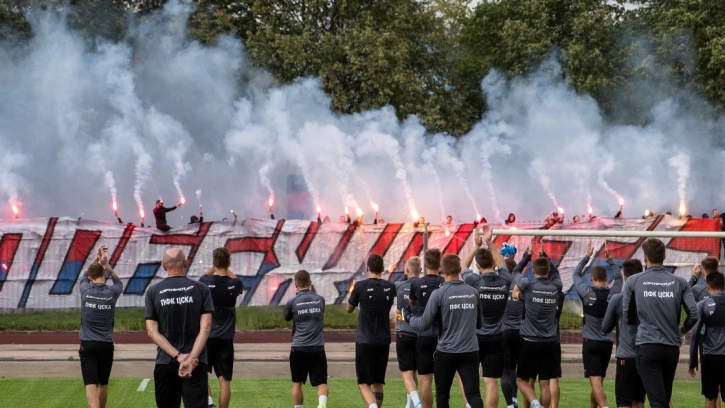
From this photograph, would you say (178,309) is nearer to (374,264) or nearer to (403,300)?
(374,264)

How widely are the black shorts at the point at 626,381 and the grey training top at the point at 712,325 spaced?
2.44 feet

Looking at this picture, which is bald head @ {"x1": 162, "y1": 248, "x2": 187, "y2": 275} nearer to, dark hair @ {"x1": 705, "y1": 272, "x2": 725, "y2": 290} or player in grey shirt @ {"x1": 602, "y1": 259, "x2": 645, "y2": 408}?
player in grey shirt @ {"x1": 602, "y1": 259, "x2": 645, "y2": 408}

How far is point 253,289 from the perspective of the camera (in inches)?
1083

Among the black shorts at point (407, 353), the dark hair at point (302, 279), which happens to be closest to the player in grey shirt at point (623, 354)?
the black shorts at point (407, 353)

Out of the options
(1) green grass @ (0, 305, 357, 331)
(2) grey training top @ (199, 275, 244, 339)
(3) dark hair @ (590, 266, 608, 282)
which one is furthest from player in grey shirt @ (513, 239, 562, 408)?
(1) green grass @ (0, 305, 357, 331)

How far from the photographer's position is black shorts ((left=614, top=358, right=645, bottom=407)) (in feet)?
38.0

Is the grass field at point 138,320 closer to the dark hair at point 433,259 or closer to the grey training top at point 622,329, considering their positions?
the dark hair at point 433,259

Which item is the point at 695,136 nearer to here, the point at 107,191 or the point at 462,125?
the point at 462,125

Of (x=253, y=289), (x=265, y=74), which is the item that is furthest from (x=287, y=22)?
(x=253, y=289)

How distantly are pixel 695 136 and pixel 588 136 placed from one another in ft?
11.6

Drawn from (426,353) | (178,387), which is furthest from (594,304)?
(178,387)

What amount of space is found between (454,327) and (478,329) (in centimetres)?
71

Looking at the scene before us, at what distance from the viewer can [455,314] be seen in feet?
38.0

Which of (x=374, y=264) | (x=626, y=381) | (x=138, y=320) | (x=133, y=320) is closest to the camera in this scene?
(x=626, y=381)
